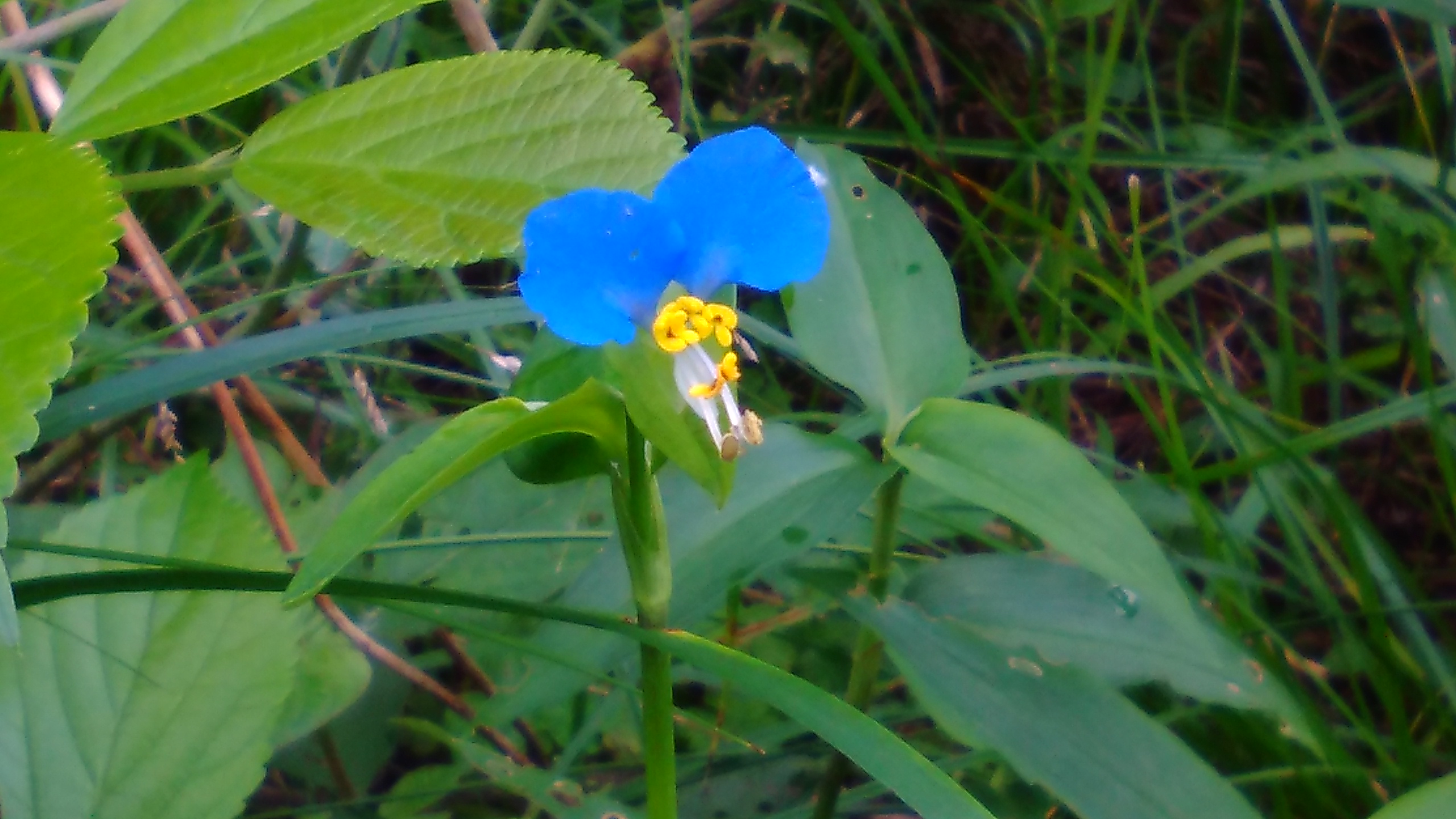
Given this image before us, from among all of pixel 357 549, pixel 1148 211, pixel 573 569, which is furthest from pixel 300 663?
pixel 1148 211

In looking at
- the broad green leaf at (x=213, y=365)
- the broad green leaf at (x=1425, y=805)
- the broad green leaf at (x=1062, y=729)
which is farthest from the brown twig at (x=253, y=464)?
the broad green leaf at (x=1425, y=805)

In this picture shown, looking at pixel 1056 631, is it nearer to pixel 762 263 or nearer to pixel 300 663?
pixel 762 263

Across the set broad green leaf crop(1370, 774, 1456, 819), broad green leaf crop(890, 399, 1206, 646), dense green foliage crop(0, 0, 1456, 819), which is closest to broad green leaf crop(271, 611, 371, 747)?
dense green foliage crop(0, 0, 1456, 819)

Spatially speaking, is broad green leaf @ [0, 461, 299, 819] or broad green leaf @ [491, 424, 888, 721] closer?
broad green leaf @ [491, 424, 888, 721]

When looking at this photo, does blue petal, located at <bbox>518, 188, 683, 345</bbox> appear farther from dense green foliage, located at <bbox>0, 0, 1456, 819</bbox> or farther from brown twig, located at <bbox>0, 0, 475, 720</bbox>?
brown twig, located at <bbox>0, 0, 475, 720</bbox>

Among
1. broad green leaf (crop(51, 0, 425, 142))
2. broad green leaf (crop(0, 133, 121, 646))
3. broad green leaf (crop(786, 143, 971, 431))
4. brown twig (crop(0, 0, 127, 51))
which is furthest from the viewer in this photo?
brown twig (crop(0, 0, 127, 51))

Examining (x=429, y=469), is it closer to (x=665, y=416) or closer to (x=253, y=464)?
(x=665, y=416)

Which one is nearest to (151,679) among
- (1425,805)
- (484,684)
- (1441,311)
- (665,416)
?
(484,684)
